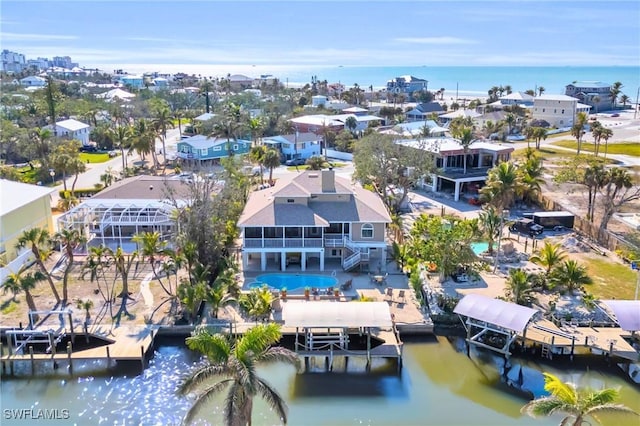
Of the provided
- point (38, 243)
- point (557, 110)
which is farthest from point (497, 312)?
point (557, 110)

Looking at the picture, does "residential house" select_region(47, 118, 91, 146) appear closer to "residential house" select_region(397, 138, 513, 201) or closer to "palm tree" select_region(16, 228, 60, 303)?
"palm tree" select_region(16, 228, 60, 303)

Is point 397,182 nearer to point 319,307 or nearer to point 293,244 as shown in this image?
point 293,244

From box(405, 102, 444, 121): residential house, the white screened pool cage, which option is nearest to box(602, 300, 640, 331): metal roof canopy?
the white screened pool cage

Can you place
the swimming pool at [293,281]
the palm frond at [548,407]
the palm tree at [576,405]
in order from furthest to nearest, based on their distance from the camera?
the swimming pool at [293,281] → the palm frond at [548,407] → the palm tree at [576,405]

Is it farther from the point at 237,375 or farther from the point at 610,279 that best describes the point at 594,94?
the point at 237,375

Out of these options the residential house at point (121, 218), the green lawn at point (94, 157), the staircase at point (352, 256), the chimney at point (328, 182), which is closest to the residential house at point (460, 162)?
the chimney at point (328, 182)

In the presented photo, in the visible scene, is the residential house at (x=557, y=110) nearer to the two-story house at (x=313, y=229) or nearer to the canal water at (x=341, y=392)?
the two-story house at (x=313, y=229)

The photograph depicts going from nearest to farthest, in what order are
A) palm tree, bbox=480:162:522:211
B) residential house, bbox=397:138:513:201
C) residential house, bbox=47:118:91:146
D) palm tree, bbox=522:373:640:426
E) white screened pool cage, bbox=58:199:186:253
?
palm tree, bbox=522:373:640:426, palm tree, bbox=480:162:522:211, white screened pool cage, bbox=58:199:186:253, residential house, bbox=397:138:513:201, residential house, bbox=47:118:91:146
